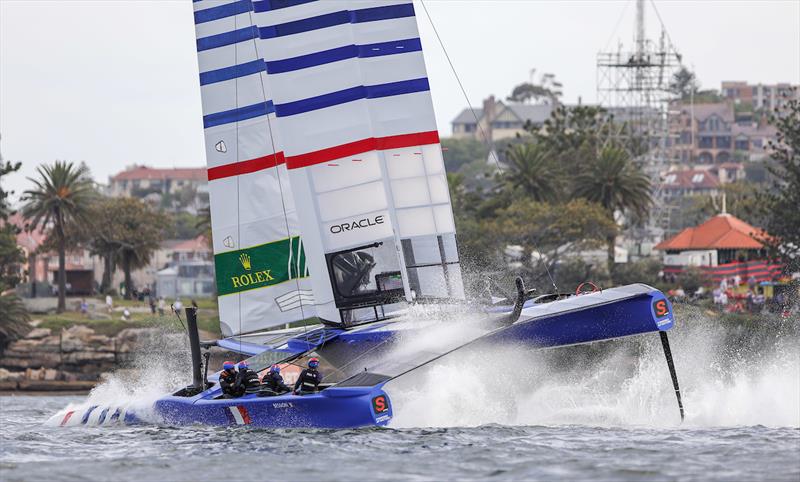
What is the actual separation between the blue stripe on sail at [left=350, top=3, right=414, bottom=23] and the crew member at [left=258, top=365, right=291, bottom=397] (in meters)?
5.75

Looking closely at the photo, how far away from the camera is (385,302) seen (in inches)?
898

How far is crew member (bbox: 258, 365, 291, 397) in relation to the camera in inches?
846

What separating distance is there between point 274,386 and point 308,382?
1016mm

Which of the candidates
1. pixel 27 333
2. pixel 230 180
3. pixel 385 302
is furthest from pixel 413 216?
pixel 27 333

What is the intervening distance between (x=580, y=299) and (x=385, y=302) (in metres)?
3.29

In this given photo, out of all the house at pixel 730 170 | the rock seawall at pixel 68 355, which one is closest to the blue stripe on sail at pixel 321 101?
the rock seawall at pixel 68 355

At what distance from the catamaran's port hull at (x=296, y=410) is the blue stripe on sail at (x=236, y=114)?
6275 mm

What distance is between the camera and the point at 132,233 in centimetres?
7756

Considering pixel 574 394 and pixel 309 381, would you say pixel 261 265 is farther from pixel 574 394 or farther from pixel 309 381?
pixel 574 394

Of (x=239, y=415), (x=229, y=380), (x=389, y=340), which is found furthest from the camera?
(x=389, y=340)

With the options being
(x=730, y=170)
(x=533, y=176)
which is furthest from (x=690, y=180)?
(x=533, y=176)

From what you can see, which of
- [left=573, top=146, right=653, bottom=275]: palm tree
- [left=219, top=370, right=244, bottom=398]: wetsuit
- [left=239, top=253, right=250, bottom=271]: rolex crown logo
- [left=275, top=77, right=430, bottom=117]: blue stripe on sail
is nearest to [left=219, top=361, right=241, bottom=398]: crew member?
[left=219, top=370, right=244, bottom=398]: wetsuit

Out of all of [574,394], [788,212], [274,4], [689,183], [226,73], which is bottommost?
[689,183]

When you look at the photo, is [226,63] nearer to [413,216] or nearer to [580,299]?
[413,216]
